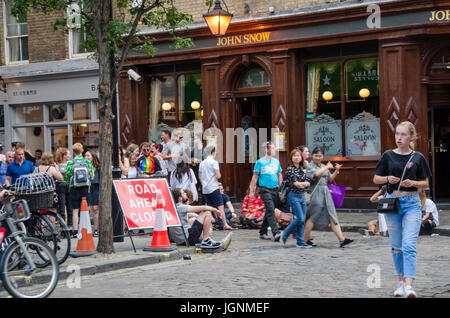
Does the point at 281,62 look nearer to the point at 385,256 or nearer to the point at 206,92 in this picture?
the point at 206,92

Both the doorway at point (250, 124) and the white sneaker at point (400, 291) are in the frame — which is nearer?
the white sneaker at point (400, 291)

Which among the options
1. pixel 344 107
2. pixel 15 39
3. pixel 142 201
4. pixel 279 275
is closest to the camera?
pixel 279 275

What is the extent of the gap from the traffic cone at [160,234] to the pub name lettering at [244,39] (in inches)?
328

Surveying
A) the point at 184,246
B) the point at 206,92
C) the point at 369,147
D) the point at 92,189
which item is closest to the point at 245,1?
the point at 206,92

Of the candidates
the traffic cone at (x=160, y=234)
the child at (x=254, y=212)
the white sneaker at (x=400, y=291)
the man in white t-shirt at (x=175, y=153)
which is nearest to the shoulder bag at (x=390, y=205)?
the white sneaker at (x=400, y=291)

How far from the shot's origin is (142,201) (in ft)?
39.2

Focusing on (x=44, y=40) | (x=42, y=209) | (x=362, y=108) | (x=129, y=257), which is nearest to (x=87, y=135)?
(x=44, y=40)

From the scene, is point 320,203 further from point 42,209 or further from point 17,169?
point 17,169

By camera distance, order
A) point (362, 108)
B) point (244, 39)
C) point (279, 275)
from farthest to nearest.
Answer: point (244, 39)
point (362, 108)
point (279, 275)

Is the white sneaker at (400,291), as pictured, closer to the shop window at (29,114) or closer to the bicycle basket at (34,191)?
the bicycle basket at (34,191)

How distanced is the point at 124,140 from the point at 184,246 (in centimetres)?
969

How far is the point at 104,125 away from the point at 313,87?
8.61 metres

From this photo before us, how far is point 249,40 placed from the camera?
18844 millimetres

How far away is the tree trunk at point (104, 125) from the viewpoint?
1081cm
